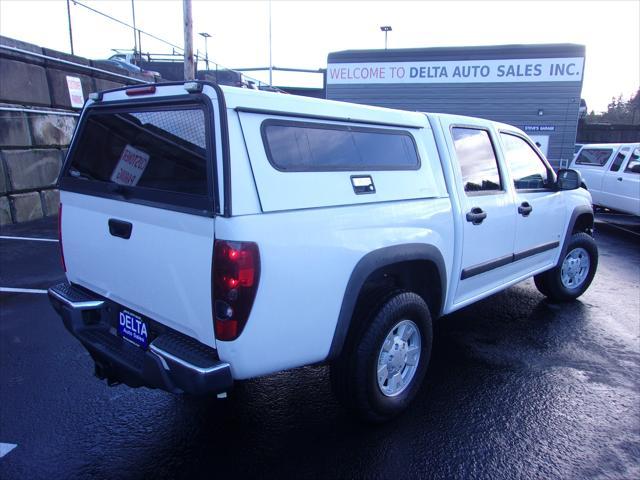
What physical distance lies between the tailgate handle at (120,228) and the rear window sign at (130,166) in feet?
0.91

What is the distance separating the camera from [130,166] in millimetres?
2738

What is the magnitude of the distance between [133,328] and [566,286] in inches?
183

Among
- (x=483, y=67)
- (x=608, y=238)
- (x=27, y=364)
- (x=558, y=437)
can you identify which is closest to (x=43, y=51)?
(x=27, y=364)

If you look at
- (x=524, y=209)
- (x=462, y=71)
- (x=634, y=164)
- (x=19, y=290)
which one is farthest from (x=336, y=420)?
(x=462, y=71)

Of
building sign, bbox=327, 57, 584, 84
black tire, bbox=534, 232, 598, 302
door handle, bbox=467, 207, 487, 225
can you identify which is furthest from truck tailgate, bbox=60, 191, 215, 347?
building sign, bbox=327, 57, 584, 84

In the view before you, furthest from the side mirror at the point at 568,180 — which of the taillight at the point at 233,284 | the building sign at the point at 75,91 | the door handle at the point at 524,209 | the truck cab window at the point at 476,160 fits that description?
the building sign at the point at 75,91

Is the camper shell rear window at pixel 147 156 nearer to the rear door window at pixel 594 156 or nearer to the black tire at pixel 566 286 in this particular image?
the black tire at pixel 566 286

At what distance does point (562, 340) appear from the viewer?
4266 millimetres

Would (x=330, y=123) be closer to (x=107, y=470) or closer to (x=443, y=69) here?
(x=107, y=470)

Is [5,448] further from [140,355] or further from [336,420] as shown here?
[336,420]

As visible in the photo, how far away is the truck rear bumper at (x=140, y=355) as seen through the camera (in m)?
2.10

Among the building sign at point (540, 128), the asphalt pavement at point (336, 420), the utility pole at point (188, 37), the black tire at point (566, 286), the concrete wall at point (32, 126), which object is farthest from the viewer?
the building sign at point (540, 128)

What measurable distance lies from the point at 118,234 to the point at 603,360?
3.89 metres

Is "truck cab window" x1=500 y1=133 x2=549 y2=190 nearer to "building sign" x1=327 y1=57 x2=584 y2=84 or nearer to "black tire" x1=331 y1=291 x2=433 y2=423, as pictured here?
"black tire" x1=331 y1=291 x2=433 y2=423
